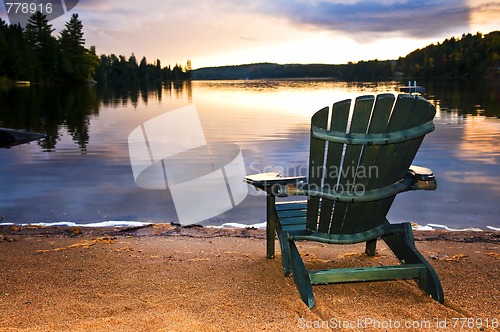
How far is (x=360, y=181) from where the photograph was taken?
2.81 meters

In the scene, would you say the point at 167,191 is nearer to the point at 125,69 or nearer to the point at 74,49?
the point at 74,49

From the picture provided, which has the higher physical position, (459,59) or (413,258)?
(459,59)

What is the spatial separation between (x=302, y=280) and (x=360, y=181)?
756 mm

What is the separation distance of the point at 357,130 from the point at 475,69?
475 feet

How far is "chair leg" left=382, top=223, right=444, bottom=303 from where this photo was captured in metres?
2.82

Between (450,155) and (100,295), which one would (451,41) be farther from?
(100,295)

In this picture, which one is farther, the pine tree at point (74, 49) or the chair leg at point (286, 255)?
the pine tree at point (74, 49)

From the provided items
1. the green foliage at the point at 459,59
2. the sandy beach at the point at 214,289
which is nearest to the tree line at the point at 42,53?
the sandy beach at the point at 214,289

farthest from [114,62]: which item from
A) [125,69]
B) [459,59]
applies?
[459,59]

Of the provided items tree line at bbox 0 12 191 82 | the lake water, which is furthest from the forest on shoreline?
the lake water

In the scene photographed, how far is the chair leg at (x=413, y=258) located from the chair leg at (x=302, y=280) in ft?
2.64

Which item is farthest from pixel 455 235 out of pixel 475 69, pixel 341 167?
pixel 475 69

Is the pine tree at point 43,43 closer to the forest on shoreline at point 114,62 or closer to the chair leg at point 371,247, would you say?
the forest on shoreline at point 114,62

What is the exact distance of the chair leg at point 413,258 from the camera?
2818mm
